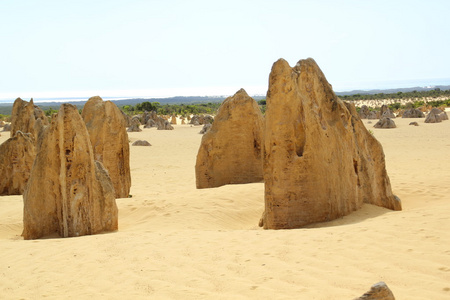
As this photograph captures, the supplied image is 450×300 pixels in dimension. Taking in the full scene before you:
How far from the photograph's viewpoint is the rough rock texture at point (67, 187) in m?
7.04

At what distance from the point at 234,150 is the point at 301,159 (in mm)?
4279

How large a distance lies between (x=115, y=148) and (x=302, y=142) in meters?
5.35

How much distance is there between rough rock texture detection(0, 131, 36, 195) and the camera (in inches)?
475

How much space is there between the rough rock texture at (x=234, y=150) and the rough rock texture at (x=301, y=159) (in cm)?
379

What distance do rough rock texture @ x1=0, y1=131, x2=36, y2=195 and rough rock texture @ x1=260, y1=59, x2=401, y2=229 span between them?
7117 millimetres

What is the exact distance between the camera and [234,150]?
11258 millimetres

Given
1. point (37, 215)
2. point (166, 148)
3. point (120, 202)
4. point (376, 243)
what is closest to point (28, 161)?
point (120, 202)

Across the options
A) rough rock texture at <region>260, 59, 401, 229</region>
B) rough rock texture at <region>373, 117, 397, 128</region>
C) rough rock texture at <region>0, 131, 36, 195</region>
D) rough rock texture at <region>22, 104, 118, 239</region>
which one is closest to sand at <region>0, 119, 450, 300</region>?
rough rock texture at <region>260, 59, 401, 229</region>

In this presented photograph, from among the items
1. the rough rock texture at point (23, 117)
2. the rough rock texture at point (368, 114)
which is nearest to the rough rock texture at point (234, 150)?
the rough rock texture at point (23, 117)

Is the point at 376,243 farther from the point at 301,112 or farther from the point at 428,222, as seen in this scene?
the point at 301,112

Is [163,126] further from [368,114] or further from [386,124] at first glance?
[368,114]

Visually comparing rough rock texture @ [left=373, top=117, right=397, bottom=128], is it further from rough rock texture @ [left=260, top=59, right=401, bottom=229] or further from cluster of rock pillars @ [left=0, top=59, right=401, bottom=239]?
rough rock texture @ [left=260, top=59, right=401, bottom=229]

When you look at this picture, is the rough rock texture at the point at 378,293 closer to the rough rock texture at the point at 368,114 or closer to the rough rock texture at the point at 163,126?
the rough rock texture at the point at 163,126

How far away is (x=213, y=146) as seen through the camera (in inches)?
444
